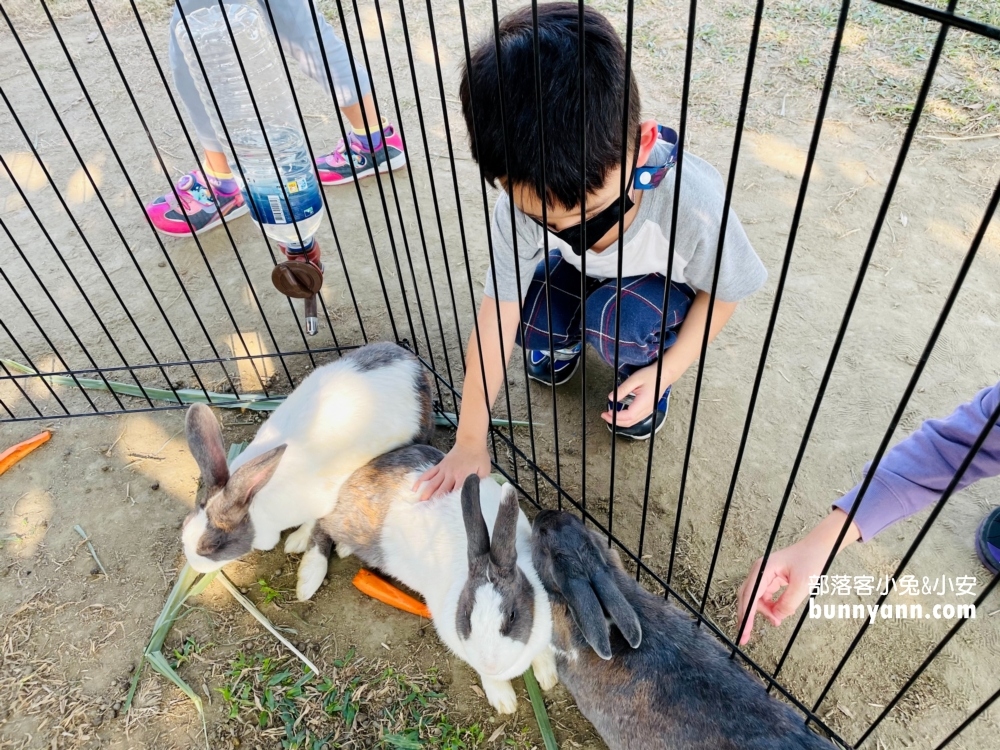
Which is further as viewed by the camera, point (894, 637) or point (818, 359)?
point (818, 359)

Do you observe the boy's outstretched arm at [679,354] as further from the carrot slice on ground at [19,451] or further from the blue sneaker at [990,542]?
the carrot slice on ground at [19,451]

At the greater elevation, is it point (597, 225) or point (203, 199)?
point (597, 225)

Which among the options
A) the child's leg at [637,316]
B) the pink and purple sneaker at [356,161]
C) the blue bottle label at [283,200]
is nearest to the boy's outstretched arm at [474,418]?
the child's leg at [637,316]

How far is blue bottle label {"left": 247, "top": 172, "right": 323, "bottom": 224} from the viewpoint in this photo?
2.08 meters

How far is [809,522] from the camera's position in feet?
6.24

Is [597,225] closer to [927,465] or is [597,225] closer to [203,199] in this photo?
[927,465]

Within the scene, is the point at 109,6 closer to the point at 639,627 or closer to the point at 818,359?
the point at 818,359

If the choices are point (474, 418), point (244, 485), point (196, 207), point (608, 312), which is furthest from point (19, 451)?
point (608, 312)

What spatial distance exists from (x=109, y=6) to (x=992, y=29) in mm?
4797

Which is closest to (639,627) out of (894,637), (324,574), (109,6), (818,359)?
(894,637)

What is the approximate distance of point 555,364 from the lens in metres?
2.24

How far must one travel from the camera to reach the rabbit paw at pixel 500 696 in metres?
1.63

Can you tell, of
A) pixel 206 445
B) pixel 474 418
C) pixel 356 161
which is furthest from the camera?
pixel 356 161

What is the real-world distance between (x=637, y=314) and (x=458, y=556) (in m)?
0.74
